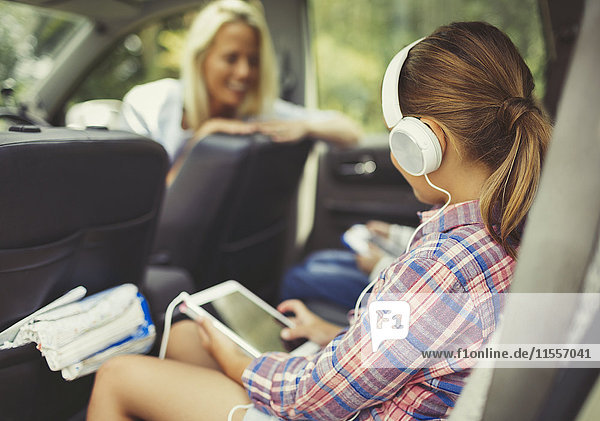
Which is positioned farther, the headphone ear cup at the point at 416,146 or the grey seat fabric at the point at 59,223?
the grey seat fabric at the point at 59,223

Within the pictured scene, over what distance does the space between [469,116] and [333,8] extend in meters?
1.88

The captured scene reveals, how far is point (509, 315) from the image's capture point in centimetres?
57

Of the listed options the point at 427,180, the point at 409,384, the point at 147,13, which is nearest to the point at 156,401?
the point at 409,384

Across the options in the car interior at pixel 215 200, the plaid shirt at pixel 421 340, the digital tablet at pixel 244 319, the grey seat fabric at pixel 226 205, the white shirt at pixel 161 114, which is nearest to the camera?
the car interior at pixel 215 200

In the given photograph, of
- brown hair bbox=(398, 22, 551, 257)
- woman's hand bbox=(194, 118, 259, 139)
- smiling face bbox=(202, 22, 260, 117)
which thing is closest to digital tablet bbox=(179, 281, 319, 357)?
brown hair bbox=(398, 22, 551, 257)

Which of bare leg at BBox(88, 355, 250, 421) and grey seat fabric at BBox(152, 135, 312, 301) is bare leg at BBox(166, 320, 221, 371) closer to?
bare leg at BBox(88, 355, 250, 421)

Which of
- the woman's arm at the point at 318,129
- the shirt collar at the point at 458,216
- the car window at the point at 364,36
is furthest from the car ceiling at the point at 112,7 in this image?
the shirt collar at the point at 458,216

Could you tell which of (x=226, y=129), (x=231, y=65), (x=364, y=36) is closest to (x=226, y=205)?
(x=226, y=129)

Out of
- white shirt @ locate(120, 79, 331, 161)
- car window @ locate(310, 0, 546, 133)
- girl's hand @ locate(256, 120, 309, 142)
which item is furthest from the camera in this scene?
car window @ locate(310, 0, 546, 133)

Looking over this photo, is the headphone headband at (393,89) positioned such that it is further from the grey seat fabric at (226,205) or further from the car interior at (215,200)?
the grey seat fabric at (226,205)

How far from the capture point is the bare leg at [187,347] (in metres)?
1.27

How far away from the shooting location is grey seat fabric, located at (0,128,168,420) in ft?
3.19

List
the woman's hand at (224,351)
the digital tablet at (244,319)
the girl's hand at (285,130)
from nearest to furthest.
A: the woman's hand at (224,351) < the digital tablet at (244,319) < the girl's hand at (285,130)

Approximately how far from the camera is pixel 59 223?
3.49 feet
